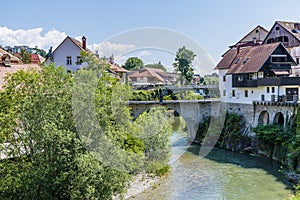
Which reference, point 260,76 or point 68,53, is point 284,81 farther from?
point 68,53

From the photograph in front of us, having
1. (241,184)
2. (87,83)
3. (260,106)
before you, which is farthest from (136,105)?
(87,83)

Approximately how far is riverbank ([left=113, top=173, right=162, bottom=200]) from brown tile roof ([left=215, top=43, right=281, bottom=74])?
14.9 metres

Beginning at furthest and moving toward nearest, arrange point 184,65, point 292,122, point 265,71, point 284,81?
1. point 184,65
2. point 265,71
3. point 284,81
4. point 292,122

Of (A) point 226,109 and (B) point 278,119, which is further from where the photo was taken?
(A) point 226,109

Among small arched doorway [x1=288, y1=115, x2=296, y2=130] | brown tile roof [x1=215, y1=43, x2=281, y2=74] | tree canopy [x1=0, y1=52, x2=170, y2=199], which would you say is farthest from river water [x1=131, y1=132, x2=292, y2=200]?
brown tile roof [x1=215, y1=43, x2=281, y2=74]

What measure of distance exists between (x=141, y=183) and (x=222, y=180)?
18.4 feet

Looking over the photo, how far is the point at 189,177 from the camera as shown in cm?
2548

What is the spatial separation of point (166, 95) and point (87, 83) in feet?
90.9

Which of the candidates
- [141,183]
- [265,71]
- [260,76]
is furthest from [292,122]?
[141,183]

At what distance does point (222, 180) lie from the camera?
24.8 m

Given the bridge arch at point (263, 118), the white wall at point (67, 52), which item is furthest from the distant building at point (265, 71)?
the white wall at point (67, 52)

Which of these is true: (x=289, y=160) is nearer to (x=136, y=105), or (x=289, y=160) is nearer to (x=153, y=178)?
(x=153, y=178)

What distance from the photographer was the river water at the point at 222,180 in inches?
850

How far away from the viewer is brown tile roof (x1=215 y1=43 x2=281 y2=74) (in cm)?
3350
